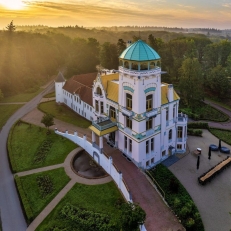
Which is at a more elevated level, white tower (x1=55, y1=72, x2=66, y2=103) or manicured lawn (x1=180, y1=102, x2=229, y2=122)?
white tower (x1=55, y1=72, x2=66, y2=103)

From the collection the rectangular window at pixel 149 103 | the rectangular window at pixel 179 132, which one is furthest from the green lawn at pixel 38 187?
the rectangular window at pixel 179 132

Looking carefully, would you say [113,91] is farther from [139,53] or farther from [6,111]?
[6,111]

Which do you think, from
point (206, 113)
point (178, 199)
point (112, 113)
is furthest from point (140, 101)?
point (206, 113)

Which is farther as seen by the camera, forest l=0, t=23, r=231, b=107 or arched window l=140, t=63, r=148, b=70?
forest l=0, t=23, r=231, b=107

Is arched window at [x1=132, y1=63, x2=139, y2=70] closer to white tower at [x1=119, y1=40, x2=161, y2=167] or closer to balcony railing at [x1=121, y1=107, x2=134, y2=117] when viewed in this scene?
white tower at [x1=119, y1=40, x2=161, y2=167]

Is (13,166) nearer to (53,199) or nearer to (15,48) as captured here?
(53,199)

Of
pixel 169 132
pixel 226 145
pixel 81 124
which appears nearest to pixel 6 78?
pixel 81 124

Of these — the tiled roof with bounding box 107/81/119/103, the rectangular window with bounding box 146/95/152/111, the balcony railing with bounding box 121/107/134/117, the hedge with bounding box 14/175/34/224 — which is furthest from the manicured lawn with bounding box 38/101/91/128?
the rectangular window with bounding box 146/95/152/111
